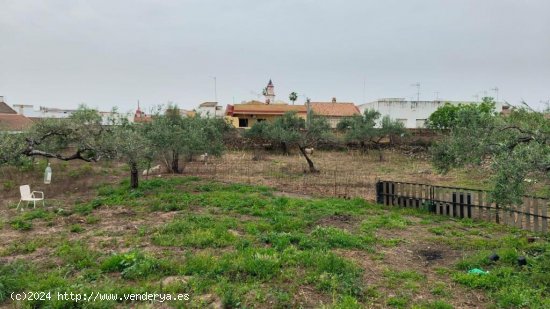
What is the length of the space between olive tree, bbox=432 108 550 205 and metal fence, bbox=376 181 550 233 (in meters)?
0.88

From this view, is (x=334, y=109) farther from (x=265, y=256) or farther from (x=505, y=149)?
(x=265, y=256)

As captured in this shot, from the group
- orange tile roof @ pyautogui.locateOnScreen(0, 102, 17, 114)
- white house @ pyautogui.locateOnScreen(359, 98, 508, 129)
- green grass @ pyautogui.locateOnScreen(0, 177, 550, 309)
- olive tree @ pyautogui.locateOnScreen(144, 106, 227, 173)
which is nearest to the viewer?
green grass @ pyautogui.locateOnScreen(0, 177, 550, 309)

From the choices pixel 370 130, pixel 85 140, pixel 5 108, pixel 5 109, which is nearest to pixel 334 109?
pixel 370 130

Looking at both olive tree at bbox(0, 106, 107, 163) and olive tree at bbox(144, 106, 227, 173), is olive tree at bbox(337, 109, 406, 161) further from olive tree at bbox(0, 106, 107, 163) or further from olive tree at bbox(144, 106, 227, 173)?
olive tree at bbox(0, 106, 107, 163)

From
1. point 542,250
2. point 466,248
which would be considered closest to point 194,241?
point 466,248

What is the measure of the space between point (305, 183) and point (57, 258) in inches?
422

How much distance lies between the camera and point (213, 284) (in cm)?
518

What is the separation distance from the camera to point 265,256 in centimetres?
607

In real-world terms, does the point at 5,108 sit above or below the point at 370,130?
above

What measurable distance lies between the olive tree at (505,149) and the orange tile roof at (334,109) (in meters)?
37.5

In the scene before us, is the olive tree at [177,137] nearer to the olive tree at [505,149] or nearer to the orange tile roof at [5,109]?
the olive tree at [505,149]

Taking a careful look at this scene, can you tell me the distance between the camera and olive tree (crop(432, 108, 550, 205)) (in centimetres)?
562

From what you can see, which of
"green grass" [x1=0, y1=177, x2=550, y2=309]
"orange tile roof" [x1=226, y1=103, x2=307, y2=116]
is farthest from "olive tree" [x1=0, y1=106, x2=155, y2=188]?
"orange tile roof" [x1=226, y1=103, x2=307, y2=116]

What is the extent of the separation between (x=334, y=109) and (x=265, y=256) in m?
44.3
